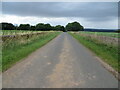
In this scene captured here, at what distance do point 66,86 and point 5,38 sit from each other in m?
9.20

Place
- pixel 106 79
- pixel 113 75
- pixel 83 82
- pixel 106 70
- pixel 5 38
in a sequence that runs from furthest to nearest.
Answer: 1. pixel 5 38
2. pixel 106 70
3. pixel 113 75
4. pixel 106 79
5. pixel 83 82

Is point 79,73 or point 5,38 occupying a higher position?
point 5,38

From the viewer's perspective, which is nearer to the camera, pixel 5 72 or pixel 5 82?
pixel 5 82

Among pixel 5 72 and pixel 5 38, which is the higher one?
pixel 5 38

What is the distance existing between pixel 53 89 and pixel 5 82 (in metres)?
1.58

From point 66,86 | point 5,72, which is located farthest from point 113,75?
point 5,72

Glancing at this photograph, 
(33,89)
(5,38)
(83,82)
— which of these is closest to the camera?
(33,89)

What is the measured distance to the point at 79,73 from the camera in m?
5.83

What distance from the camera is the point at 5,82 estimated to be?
471 centimetres

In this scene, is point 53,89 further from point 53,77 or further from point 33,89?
point 53,77

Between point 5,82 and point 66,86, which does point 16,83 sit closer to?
point 5,82

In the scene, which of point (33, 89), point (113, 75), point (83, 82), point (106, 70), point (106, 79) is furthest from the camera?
point (106, 70)

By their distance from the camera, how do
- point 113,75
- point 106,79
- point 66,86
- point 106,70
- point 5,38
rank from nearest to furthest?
1. point 66,86
2. point 106,79
3. point 113,75
4. point 106,70
5. point 5,38

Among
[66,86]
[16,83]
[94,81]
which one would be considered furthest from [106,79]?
[16,83]
